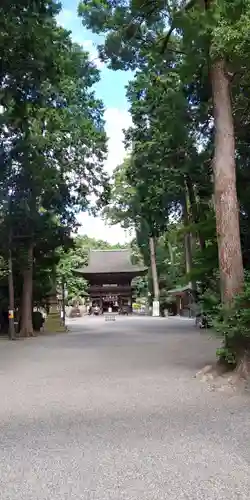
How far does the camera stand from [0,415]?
21.2ft

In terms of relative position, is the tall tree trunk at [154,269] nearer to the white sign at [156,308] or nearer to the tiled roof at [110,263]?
the white sign at [156,308]

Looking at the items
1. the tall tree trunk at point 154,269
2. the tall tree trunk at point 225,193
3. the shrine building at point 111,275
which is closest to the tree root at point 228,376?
the tall tree trunk at point 225,193

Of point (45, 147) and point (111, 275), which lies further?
point (111, 275)

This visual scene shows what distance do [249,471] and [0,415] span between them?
3584 millimetres

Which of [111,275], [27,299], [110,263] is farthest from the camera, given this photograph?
[110,263]

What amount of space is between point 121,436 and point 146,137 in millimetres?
18493

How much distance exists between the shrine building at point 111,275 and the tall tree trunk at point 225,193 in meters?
36.9

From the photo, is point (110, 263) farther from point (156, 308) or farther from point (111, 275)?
point (156, 308)

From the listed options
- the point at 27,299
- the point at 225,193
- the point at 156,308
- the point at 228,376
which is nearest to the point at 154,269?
the point at 156,308

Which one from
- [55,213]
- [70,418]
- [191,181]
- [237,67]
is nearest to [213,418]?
[70,418]

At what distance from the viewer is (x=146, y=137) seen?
2236 centimetres

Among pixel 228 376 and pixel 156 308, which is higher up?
pixel 156 308

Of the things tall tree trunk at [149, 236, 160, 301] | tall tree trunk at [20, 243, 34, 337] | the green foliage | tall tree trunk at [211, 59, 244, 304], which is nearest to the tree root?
tall tree trunk at [211, 59, 244, 304]

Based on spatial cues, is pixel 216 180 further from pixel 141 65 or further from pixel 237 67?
pixel 141 65
